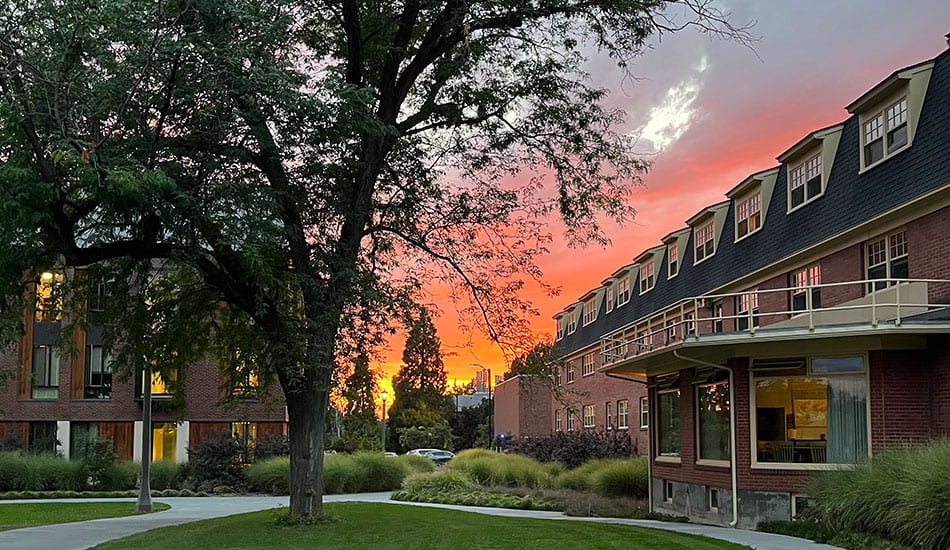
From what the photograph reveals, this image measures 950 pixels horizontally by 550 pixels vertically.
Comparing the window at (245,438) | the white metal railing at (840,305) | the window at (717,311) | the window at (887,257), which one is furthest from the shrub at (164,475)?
the window at (887,257)

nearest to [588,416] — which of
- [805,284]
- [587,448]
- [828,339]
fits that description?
[587,448]

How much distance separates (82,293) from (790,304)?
62.1 feet

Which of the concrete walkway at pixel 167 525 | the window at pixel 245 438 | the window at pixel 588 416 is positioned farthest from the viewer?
the window at pixel 588 416

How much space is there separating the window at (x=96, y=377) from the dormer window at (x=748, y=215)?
3178 centimetres

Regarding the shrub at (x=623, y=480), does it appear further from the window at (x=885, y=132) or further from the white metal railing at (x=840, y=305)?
the window at (x=885, y=132)

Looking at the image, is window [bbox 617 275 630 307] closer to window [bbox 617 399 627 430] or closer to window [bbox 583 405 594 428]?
window [bbox 617 399 627 430]

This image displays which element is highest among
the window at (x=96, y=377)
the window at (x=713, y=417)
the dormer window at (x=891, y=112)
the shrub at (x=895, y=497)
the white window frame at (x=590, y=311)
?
the dormer window at (x=891, y=112)

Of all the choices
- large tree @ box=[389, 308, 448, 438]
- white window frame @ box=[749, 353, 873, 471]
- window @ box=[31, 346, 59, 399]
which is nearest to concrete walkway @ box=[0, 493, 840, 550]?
white window frame @ box=[749, 353, 873, 471]

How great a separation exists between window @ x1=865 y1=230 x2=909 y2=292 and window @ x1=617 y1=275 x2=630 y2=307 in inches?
977

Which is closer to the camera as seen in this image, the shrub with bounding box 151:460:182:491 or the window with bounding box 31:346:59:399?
the shrub with bounding box 151:460:182:491

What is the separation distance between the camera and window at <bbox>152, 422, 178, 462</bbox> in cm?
4819

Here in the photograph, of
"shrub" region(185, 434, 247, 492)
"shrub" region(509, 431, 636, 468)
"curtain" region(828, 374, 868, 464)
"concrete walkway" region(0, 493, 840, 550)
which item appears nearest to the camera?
"concrete walkway" region(0, 493, 840, 550)

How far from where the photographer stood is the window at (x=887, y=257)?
72.8ft

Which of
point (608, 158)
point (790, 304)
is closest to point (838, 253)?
point (790, 304)
